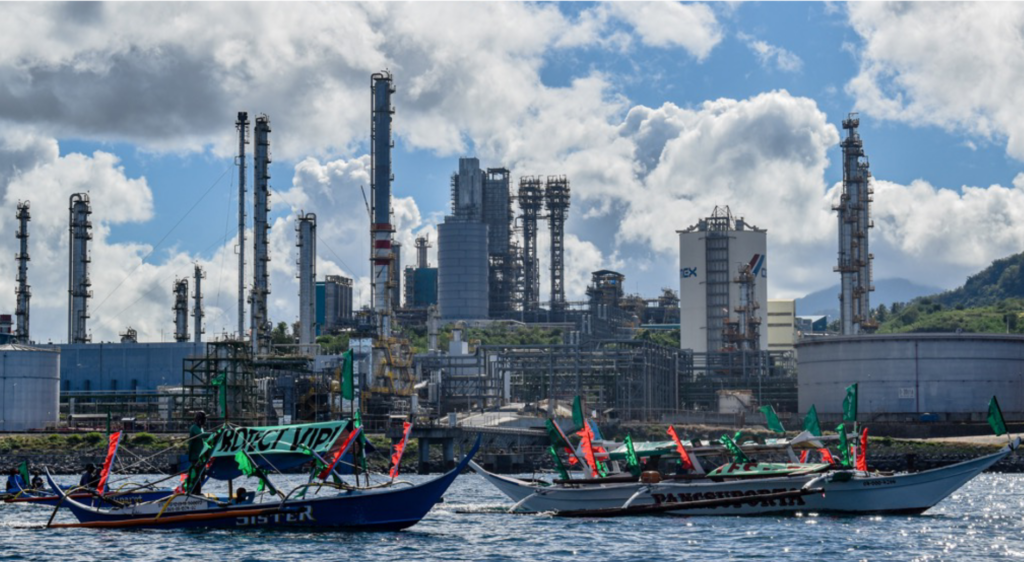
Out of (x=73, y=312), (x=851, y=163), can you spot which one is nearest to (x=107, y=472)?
(x=73, y=312)

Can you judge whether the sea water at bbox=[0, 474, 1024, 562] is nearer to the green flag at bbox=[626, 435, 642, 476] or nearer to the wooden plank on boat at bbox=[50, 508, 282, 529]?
the wooden plank on boat at bbox=[50, 508, 282, 529]

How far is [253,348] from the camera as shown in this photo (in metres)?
136

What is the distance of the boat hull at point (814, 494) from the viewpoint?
198 ft

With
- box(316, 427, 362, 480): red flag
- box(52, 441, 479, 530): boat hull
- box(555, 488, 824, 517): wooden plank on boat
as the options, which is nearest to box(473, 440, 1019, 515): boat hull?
box(555, 488, 824, 517): wooden plank on boat

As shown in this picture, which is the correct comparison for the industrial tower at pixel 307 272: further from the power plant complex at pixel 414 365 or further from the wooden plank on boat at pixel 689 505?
the wooden plank on boat at pixel 689 505

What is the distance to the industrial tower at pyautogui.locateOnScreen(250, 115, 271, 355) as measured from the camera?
Answer: 14450 centimetres

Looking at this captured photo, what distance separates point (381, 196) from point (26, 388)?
3794 centimetres

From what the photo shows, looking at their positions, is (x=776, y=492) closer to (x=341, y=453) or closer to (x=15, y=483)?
(x=341, y=453)

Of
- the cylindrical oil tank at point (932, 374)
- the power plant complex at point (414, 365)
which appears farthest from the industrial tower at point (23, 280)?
the cylindrical oil tank at point (932, 374)

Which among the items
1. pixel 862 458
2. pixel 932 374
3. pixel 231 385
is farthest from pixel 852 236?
pixel 862 458

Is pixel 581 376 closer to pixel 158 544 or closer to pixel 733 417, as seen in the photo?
pixel 733 417

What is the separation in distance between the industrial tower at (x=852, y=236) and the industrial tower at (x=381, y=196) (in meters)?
55.8

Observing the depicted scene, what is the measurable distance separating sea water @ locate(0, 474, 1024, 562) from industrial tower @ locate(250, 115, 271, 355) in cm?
8113

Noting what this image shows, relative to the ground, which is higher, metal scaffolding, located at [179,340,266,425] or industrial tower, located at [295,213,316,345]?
industrial tower, located at [295,213,316,345]
